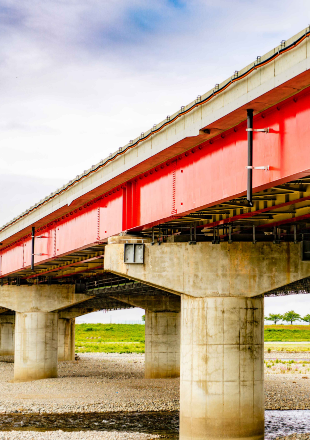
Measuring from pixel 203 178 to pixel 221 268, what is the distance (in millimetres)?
4467

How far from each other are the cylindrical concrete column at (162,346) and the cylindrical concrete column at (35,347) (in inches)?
233

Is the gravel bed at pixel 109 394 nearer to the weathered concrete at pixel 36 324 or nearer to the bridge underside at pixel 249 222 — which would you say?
the weathered concrete at pixel 36 324

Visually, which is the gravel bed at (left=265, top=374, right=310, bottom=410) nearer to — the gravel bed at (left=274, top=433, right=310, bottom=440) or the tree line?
the gravel bed at (left=274, top=433, right=310, bottom=440)

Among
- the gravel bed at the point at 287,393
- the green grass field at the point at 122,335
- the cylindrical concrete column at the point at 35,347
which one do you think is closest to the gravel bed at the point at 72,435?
the gravel bed at the point at 287,393

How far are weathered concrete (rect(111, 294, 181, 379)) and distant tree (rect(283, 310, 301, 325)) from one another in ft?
474

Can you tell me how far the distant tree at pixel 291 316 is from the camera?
183625 millimetres

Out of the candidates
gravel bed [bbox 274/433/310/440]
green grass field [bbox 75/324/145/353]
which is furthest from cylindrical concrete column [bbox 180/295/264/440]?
green grass field [bbox 75/324/145/353]

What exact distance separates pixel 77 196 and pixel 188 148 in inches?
341

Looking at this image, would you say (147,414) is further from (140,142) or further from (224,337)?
(140,142)

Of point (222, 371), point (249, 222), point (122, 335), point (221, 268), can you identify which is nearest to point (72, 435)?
point (222, 371)

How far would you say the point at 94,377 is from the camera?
4500 cm

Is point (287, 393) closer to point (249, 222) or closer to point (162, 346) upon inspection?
point (162, 346)

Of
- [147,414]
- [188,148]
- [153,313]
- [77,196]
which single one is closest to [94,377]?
[153,313]

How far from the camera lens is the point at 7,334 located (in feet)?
259
